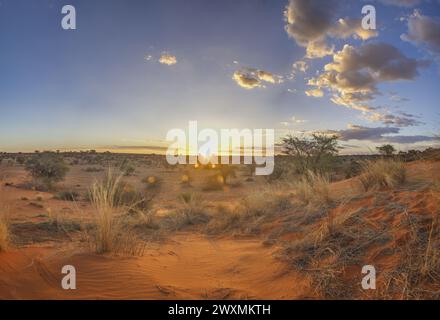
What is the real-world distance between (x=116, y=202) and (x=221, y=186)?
9863 mm

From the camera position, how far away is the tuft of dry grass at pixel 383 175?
8328 mm

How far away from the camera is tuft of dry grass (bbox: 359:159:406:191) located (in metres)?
8.33

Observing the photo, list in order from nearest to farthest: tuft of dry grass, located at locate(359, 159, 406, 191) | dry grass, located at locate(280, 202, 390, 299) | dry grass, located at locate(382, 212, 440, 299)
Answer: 1. dry grass, located at locate(382, 212, 440, 299)
2. dry grass, located at locate(280, 202, 390, 299)
3. tuft of dry grass, located at locate(359, 159, 406, 191)

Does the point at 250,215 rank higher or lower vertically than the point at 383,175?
lower

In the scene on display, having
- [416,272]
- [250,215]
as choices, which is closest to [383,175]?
[250,215]

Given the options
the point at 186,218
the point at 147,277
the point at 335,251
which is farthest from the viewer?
the point at 186,218

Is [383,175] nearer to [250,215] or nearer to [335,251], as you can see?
[250,215]

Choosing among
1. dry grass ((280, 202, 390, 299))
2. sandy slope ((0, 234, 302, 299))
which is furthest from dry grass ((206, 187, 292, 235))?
dry grass ((280, 202, 390, 299))

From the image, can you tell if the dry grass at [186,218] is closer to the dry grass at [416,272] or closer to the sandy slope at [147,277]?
the sandy slope at [147,277]

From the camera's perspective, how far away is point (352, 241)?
534 centimetres

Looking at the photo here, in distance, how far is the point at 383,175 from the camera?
28.2 feet

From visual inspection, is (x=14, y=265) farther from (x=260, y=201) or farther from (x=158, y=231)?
(x=260, y=201)

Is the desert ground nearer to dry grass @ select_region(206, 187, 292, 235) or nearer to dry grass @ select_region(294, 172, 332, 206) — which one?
dry grass @ select_region(294, 172, 332, 206)
